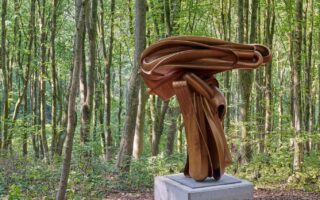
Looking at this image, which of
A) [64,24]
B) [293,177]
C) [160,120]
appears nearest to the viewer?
[293,177]

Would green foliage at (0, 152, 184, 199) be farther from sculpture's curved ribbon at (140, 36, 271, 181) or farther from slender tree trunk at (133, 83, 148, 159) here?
sculpture's curved ribbon at (140, 36, 271, 181)

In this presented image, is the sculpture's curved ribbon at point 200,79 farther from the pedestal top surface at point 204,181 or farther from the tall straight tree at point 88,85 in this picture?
the tall straight tree at point 88,85

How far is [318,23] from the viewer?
1316cm

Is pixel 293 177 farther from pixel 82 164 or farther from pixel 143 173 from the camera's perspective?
pixel 82 164

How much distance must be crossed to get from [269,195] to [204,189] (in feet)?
10.8

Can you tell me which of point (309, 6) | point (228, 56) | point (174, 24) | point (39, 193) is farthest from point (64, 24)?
point (228, 56)

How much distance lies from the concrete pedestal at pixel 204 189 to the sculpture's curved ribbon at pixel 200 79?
0.64 feet

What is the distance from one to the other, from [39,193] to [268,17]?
33.4 feet

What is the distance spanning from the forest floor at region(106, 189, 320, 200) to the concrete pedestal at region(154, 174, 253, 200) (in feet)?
6.19

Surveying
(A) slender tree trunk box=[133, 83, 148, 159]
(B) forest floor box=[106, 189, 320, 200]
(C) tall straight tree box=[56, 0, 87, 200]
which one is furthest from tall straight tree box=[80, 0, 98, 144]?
(C) tall straight tree box=[56, 0, 87, 200]

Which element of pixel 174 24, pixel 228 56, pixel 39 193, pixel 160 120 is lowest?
pixel 39 193

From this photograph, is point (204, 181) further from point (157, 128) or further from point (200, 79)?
point (157, 128)

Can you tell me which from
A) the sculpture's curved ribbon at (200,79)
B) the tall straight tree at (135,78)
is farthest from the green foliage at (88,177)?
the sculpture's curved ribbon at (200,79)

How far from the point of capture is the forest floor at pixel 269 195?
7.91 meters
